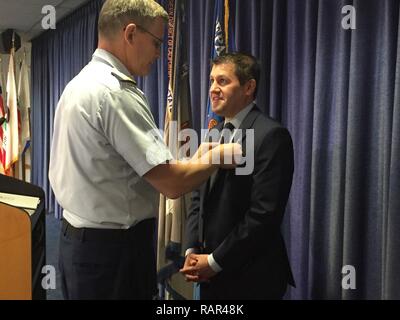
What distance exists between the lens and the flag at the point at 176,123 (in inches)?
101

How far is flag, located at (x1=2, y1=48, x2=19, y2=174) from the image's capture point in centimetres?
418

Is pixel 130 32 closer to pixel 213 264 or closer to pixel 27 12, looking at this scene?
pixel 213 264

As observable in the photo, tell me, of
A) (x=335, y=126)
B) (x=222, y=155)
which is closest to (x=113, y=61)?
(x=222, y=155)

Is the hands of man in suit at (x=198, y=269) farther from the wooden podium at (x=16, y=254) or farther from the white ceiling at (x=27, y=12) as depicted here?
the white ceiling at (x=27, y=12)

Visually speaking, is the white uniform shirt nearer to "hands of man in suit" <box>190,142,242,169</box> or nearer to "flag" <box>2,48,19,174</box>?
"hands of man in suit" <box>190,142,242,169</box>

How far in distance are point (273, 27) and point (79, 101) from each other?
1296 mm

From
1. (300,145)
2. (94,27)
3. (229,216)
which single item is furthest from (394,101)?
(94,27)

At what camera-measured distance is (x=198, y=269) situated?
1.62 m

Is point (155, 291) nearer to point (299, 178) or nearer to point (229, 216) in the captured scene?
point (229, 216)

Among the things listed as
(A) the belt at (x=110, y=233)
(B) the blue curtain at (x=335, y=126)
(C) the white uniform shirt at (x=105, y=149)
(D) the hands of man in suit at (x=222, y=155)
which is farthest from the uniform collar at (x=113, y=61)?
(B) the blue curtain at (x=335, y=126)

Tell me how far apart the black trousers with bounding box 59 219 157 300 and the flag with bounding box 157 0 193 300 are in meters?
1.26

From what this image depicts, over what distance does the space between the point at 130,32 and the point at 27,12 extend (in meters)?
4.48

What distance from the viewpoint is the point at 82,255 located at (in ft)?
4.24

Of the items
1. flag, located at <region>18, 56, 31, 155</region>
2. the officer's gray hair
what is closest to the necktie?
the officer's gray hair
